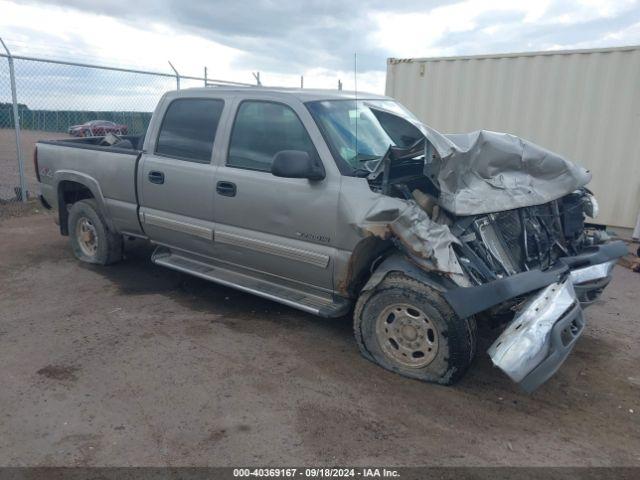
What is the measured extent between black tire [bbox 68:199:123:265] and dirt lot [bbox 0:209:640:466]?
0.91 meters

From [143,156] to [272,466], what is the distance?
3.45 meters

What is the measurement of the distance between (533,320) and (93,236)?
193 inches

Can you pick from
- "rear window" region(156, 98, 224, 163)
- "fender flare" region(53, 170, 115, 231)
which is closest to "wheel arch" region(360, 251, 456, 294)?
"rear window" region(156, 98, 224, 163)

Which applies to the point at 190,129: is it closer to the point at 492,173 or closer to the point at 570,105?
the point at 492,173

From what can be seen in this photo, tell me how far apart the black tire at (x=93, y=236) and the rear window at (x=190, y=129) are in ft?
4.39

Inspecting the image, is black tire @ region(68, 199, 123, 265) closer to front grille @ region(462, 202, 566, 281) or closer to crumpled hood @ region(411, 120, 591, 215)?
crumpled hood @ region(411, 120, 591, 215)

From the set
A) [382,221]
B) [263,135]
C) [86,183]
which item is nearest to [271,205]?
[263,135]

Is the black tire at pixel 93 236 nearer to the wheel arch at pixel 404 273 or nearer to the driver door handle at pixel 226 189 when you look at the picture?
the driver door handle at pixel 226 189

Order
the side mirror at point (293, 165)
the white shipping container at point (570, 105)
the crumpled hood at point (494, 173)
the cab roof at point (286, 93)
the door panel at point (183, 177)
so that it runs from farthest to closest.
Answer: the white shipping container at point (570, 105) → the door panel at point (183, 177) → the cab roof at point (286, 93) → the side mirror at point (293, 165) → the crumpled hood at point (494, 173)

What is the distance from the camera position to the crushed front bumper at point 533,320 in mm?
3035

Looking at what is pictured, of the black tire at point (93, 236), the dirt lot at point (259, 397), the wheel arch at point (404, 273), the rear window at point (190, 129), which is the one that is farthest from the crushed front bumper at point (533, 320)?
the black tire at point (93, 236)

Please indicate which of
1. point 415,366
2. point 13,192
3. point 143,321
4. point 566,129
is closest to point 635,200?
point 566,129

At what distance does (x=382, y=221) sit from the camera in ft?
11.6

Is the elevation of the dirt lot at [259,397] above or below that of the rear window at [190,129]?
below
